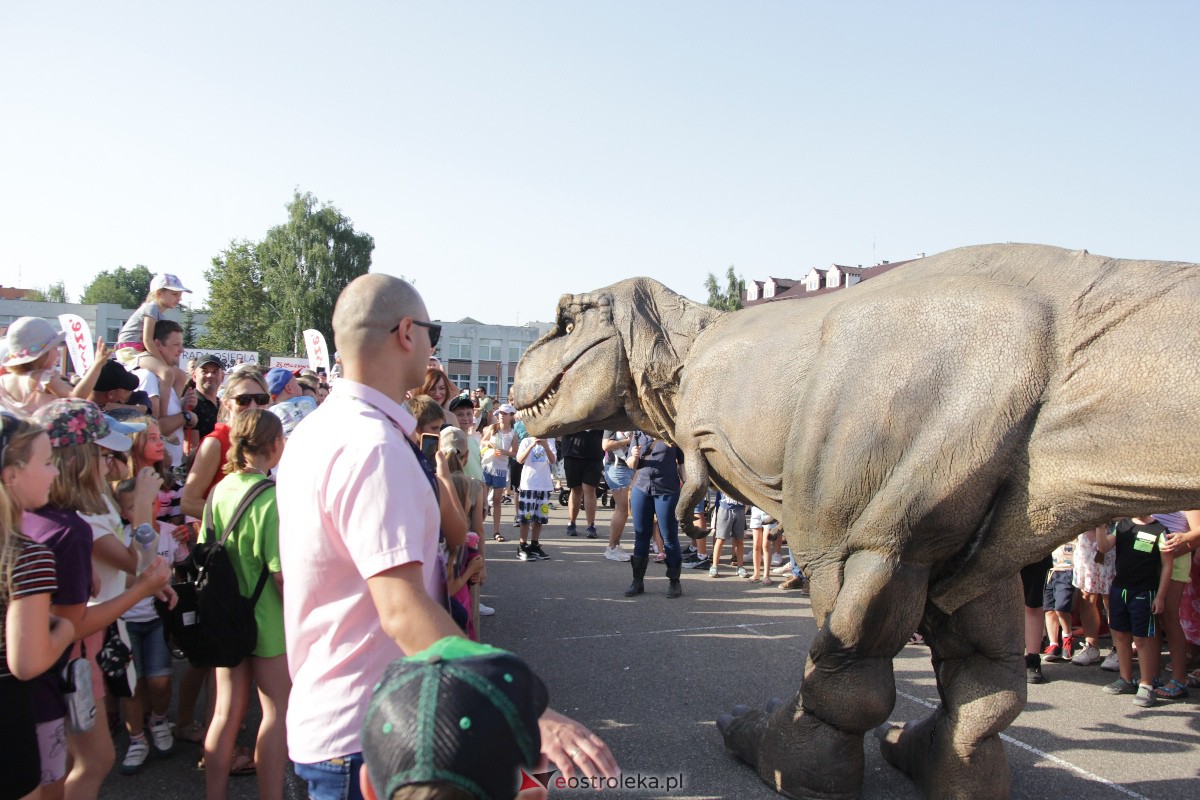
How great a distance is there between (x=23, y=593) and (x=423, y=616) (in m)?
1.57

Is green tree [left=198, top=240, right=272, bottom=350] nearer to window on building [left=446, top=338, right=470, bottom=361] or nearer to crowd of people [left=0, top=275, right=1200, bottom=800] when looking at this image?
window on building [left=446, top=338, right=470, bottom=361]

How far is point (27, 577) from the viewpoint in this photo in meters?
2.45

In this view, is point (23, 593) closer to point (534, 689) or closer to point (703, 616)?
point (534, 689)

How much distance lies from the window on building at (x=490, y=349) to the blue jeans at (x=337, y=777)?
59.4 m

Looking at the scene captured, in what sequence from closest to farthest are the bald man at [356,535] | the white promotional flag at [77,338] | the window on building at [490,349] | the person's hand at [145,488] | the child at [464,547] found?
the bald man at [356,535] < the person's hand at [145,488] < the child at [464,547] < the white promotional flag at [77,338] < the window on building at [490,349]

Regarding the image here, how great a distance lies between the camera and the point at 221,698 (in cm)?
351

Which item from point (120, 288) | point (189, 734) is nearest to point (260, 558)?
point (189, 734)

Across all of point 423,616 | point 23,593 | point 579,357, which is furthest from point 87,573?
point 579,357

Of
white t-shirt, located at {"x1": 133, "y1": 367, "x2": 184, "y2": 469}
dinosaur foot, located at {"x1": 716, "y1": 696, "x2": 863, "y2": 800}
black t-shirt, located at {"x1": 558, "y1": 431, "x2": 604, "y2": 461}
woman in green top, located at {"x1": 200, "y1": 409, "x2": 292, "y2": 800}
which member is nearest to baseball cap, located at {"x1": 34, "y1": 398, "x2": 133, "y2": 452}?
woman in green top, located at {"x1": 200, "y1": 409, "x2": 292, "y2": 800}

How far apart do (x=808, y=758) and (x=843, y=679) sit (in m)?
0.46

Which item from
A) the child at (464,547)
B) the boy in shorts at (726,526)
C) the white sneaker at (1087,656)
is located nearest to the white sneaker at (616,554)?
the boy in shorts at (726,526)

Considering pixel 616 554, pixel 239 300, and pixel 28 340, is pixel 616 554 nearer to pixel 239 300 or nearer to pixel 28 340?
pixel 28 340

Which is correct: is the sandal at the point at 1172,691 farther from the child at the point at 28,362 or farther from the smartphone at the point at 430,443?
the child at the point at 28,362

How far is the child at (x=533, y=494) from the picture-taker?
9852 mm
